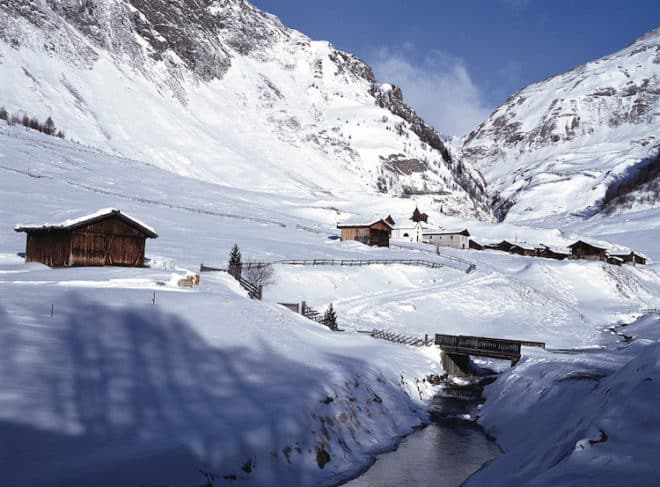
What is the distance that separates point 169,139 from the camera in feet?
534

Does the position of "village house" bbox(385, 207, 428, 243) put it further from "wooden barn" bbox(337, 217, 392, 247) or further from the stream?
the stream

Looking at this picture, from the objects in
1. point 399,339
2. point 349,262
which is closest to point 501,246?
point 349,262

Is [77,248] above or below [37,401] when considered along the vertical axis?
above

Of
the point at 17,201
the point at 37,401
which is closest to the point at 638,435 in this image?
the point at 37,401

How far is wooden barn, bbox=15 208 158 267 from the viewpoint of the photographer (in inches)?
1337

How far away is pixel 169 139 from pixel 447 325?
5292 inches

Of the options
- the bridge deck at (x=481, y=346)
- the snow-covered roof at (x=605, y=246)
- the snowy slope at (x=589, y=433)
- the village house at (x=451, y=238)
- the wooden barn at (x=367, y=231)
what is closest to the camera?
the snowy slope at (x=589, y=433)

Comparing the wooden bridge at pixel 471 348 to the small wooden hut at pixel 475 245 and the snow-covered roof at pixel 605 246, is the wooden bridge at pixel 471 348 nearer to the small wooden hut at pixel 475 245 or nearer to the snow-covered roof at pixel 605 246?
the small wooden hut at pixel 475 245

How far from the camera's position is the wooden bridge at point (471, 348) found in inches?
1373

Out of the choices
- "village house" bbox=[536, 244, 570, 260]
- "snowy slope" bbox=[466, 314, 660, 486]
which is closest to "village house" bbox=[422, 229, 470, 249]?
"village house" bbox=[536, 244, 570, 260]

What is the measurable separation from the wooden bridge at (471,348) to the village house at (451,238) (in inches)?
2348

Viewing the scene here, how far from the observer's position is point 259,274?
146 ft

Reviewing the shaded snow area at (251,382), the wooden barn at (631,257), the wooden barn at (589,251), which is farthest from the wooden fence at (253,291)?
the wooden barn at (631,257)

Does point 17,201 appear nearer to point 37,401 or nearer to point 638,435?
point 37,401
